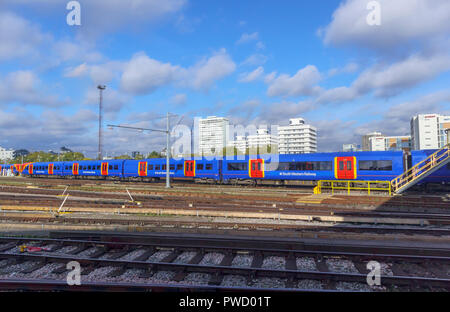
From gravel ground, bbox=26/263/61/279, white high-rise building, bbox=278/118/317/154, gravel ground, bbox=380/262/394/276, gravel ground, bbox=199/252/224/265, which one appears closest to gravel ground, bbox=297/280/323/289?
gravel ground, bbox=380/262/394/276

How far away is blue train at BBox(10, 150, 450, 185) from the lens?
2206 cm

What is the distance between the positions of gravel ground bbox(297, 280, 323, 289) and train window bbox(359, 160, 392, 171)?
19.5 m

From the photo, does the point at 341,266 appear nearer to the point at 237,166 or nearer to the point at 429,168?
the point at 429,168

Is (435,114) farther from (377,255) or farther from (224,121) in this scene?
(377,255)

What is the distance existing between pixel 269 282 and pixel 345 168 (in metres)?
19.9


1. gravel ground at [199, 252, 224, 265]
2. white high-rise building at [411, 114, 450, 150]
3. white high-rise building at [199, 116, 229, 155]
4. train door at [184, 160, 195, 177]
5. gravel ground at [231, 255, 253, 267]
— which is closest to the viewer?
gravel ground at [231, 255, 253, 267]

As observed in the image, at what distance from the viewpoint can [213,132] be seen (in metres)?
156

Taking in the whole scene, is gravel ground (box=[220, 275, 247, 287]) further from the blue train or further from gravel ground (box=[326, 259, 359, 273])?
the blue train

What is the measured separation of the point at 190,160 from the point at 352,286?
2694 centimetres

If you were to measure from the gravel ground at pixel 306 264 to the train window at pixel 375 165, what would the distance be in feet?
59.8

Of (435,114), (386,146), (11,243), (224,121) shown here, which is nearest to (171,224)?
(11,243)

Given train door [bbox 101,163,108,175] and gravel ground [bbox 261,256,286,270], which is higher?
train door [bbox 101,163,108,175]

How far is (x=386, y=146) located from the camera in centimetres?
15212

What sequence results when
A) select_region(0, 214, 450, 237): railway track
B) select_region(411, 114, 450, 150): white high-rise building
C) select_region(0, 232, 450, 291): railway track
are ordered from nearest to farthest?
1. select_region(0, 232, 450, 291): railway track
2. select_region(0, 214, 450, 237): railway track
3. select_region(411, 114, 450, 150): white high-rise building
